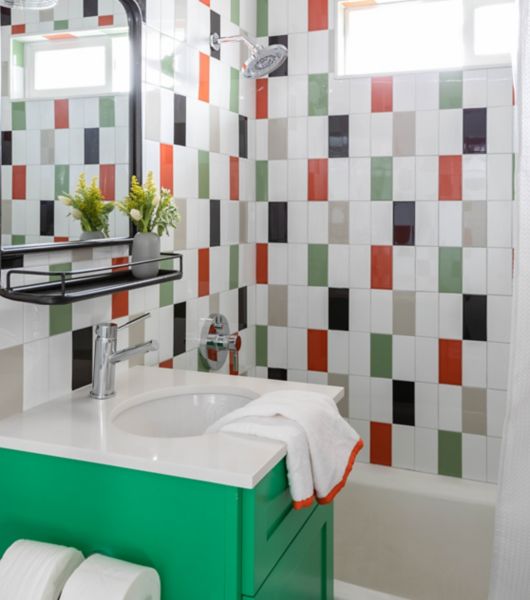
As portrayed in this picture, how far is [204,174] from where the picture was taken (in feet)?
7.45

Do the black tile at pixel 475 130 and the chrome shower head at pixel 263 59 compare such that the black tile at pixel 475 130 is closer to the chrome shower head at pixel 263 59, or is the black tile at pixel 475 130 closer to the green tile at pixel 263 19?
the chrome shower head at pixel 263 59

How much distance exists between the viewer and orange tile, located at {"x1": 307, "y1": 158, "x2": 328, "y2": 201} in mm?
2531

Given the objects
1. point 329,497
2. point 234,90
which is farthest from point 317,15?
point 329,497

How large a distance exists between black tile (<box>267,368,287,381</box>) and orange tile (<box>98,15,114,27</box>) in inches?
57.9

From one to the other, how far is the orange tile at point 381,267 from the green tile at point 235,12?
3.21 ft

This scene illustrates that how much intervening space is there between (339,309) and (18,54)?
1528 millimetres

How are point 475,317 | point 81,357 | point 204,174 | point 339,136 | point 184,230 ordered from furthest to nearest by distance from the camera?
1. point 339,136
2. point 475,317
3. point 204,174
4. point 184,230
5. point 81,357

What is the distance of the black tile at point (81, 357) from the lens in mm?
1686

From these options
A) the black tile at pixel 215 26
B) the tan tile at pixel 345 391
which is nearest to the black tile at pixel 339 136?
the black tile at pixel 215 26

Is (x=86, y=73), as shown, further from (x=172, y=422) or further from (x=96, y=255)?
(x=172, y=422)

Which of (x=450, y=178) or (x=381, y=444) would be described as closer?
(x=450, y=178)

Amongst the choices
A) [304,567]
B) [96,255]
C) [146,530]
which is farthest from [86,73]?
[304,567]

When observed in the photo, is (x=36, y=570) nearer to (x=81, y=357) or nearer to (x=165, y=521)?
(x=165, y=521)

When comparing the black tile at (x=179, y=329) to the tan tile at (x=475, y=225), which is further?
the tan tile at (x=475, y=225)
